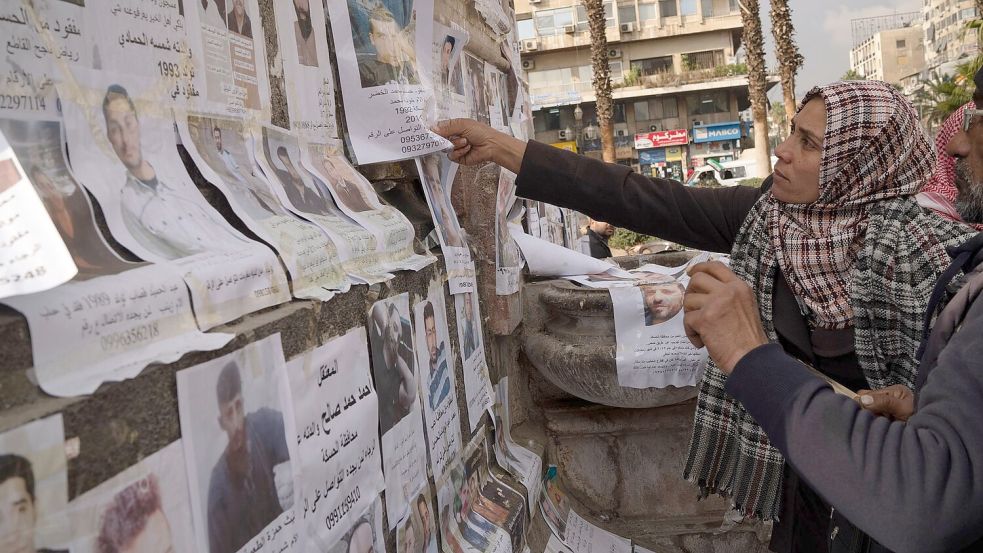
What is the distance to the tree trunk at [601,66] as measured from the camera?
20453 mm

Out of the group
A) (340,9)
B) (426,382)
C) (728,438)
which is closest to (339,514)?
(426,382)

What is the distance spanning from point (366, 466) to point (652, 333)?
1566mm

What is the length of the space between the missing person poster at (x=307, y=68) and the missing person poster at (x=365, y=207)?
5 cm

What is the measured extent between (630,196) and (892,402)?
1.00m

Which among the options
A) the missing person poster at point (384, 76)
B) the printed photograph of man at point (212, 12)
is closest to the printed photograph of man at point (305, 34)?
the missing person poster at point (384, 76)

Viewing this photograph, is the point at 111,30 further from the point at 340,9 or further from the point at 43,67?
the point at 340,9

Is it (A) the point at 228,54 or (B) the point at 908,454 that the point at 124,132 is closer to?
(A) the point at 228,54

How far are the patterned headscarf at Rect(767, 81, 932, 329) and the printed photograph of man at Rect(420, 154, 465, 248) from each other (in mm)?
910

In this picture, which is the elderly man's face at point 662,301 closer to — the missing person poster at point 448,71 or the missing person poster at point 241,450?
the missing person poster at point 448,71

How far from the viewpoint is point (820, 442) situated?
50.7 inches

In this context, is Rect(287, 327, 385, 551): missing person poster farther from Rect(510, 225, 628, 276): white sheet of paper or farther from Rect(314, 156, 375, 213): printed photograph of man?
Rect(510, 225, 628, 276): white sheet of paper

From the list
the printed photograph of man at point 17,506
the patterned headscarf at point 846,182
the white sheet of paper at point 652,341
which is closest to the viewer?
the printed photograph of man at point 17,506

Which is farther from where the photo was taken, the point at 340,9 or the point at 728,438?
the point at 728,438

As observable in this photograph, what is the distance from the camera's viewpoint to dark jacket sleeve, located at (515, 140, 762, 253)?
2.52m
